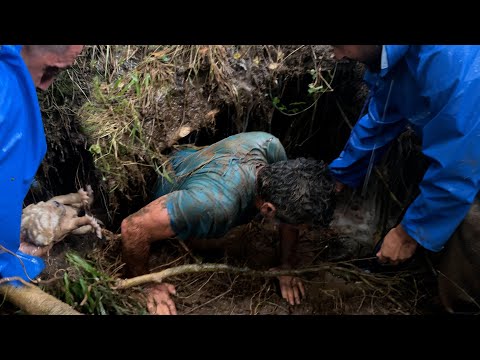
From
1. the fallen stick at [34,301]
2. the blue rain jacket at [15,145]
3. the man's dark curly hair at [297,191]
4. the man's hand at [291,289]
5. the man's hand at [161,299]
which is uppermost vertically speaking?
the blue rain jacket at [15,145]

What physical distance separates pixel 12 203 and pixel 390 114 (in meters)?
1.42

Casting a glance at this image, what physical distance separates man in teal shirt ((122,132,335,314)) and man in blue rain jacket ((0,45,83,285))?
1.32 ft

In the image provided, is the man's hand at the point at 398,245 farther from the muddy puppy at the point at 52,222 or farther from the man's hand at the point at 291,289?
the muddy puppy at the point at 52,222

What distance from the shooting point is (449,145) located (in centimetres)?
122

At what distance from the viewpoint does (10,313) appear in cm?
120

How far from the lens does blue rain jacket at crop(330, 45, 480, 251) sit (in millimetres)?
1183

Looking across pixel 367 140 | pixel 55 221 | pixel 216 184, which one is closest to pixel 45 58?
pixel 55 221

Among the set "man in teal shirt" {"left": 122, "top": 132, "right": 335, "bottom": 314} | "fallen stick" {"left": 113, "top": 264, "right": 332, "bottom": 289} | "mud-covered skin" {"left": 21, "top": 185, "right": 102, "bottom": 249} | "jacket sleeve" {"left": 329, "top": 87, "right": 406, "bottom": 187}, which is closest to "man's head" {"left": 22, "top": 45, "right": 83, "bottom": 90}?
"mud-covered skin" {"left": 21, "top": 185, "right": 102, "bottom": 249}

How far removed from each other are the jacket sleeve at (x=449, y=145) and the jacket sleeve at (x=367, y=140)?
15.6 inches

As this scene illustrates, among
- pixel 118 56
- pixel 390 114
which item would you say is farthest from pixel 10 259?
pixel 390 114

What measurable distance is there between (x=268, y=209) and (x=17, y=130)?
944 mm

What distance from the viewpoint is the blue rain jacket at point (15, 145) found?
1110 mm

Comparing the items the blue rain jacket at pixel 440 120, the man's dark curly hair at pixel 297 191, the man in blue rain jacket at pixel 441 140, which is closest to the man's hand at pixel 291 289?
the man's dark curly hair at pixel 297 191

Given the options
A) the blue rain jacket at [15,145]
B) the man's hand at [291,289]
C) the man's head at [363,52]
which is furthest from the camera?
the man's hand at [291,289]
